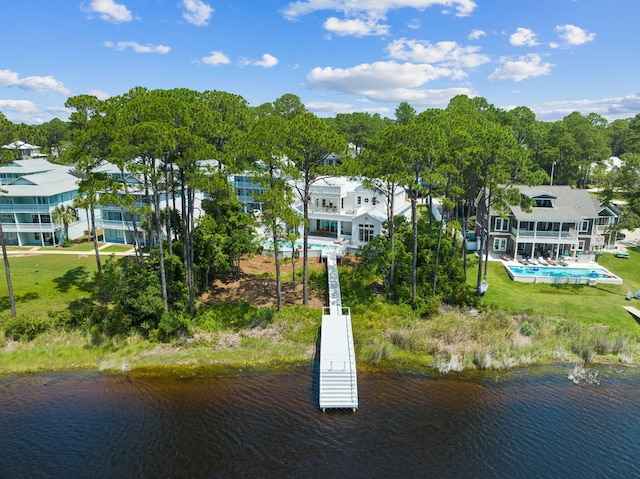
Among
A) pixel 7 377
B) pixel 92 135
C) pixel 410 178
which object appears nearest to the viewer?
pixel 7 377

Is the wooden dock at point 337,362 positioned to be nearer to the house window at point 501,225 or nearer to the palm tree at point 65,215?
the house window at point 501,225

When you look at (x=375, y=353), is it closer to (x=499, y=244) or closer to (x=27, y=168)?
(x=499, y=244)

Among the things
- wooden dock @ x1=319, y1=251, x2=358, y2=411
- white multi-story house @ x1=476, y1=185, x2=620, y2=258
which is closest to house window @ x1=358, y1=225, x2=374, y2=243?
white multi-story house @ x1=476, y1=185, x2=620, y2=258

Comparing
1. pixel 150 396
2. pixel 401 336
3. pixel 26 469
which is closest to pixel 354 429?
pixel 401 336

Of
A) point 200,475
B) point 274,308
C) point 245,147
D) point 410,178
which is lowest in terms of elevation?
point 200,475

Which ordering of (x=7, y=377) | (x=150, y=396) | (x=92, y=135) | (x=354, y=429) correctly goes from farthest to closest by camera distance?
1. (x=92, y=135)
2. (x=7, y=377)
3. (x=150, y=396)
4. (x=354, y=429)

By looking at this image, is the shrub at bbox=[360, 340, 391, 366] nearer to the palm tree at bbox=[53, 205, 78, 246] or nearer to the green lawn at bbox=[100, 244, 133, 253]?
the green lawn at bbox=[100, 244, 133, 253]

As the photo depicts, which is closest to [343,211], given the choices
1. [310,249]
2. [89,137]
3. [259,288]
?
[310,249]

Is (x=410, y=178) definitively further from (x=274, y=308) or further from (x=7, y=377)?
(x=7, y=377)
